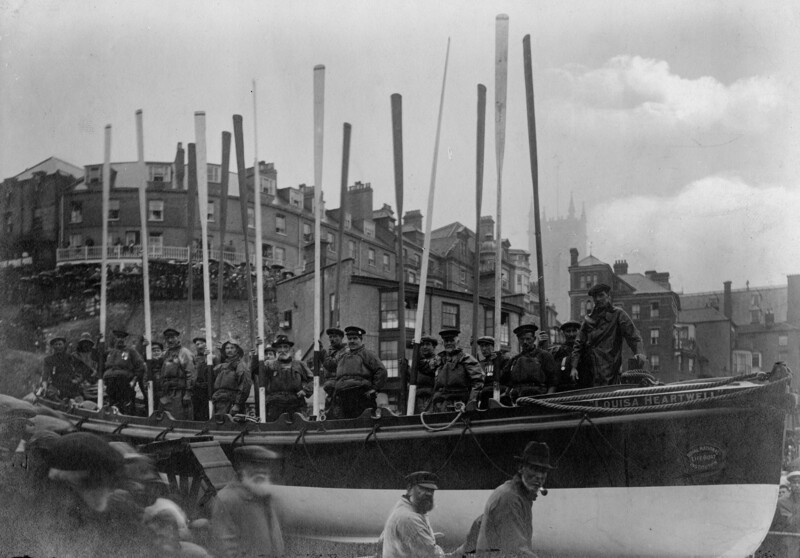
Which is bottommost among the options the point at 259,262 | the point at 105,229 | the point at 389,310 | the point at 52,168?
the point at 389,310

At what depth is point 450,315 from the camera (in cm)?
642

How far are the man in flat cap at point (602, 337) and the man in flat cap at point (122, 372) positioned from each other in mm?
4368

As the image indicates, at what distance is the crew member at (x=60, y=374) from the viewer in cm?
754

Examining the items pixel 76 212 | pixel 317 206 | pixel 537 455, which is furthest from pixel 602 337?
pixel 76 212

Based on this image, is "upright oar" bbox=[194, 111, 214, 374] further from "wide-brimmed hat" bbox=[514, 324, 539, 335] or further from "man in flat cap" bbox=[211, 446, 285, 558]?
"wide-brimmed hat" bbox=[514, 324, 539, 335]

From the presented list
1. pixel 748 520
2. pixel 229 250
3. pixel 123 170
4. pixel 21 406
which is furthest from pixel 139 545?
pixel 748 520

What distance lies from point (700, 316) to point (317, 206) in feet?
10.8

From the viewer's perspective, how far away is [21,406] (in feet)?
24.6

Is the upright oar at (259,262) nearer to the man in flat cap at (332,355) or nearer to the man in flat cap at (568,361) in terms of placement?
the man in flat cap at (332,355)

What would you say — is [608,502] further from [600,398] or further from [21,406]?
[21,406]

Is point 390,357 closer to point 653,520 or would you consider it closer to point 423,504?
point 423,504

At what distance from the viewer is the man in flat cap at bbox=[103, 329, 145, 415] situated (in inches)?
298

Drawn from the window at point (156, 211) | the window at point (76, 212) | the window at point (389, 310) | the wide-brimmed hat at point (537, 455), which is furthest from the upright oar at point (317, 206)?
the window at point (76, 212)

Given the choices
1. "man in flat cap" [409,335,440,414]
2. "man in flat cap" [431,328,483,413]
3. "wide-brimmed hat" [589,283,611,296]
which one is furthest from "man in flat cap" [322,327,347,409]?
"wide-brimmed hat" [589,283,611,296]
